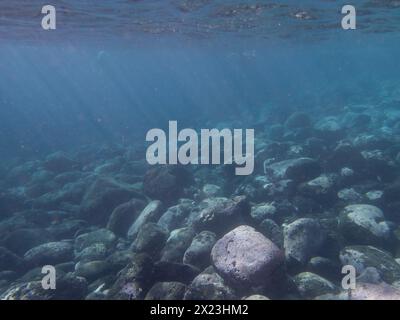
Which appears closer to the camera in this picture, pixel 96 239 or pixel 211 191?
pixel 96 239

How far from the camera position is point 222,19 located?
25250 millimetres

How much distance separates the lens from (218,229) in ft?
35.6

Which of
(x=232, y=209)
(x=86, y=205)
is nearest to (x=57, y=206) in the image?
(x=86, y=205)

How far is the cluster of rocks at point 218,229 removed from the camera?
26.6ft

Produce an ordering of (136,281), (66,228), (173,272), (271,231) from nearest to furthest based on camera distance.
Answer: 1. (136,281)
2. (173,272)
3. (271,231)
4. (66,228)

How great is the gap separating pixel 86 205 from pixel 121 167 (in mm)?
6631

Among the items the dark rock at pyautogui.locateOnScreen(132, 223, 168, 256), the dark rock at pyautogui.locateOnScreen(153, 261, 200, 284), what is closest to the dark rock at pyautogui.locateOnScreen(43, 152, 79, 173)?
the dark rock at pyautogui.locateOnScreen(132, 223, 168, 256)

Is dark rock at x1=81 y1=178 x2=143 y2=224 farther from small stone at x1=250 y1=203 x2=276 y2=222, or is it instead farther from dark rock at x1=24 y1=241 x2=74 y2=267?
small stone at x1=250 y1=203 x2=276 y2=222

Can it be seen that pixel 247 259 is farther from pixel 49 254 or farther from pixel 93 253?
pixel 49 254

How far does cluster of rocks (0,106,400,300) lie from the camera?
26.6 feet

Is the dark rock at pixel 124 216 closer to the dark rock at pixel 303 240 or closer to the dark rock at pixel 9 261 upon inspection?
the dark rock at pixel 9 261

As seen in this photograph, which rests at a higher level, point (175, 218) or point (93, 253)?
point (175, 218)
